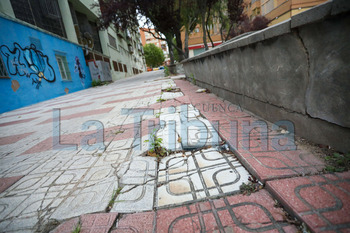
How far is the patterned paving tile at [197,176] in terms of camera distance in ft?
3.29

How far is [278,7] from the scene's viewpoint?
22.9 metres

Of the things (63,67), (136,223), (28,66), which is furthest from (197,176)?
(63,67)

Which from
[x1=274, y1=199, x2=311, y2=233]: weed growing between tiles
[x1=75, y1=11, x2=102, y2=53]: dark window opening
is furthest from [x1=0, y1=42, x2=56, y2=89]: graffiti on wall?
[x1=274, y1=199, x2=311, y2=233]: weed growing between tiles

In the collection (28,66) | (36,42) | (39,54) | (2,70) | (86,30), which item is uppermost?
(86,30)

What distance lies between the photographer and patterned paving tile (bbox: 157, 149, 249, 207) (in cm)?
100

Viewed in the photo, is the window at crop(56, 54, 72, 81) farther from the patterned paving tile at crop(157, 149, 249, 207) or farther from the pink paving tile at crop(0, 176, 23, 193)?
the patterned paving tile at crop(157, 149, 249, 207)

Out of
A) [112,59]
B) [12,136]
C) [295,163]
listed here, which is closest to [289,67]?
[295,163]

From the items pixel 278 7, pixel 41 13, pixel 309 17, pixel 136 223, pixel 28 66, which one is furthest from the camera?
pixel 278 7

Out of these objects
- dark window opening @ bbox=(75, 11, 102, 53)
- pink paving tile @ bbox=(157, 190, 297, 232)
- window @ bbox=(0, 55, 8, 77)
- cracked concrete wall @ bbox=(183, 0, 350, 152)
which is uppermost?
dark window opening @ bbox=(75, 11, 102, 53)

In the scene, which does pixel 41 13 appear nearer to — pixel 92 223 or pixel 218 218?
pixel 92 223

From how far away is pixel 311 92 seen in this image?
1.16 meters

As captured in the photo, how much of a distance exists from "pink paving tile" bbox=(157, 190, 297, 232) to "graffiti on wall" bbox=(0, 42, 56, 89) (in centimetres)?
818

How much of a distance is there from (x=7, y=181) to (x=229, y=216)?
6.18ft

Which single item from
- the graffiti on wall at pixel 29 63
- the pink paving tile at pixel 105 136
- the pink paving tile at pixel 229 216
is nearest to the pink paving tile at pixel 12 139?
the pink paving tile at pixel 105 136
